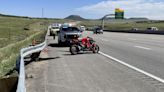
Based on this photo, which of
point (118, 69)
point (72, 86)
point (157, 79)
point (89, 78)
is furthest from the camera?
point (118, 69)

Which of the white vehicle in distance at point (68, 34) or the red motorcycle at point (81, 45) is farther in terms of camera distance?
the white vehicle in distance at point (68, 34)

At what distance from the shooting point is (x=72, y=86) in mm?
11008

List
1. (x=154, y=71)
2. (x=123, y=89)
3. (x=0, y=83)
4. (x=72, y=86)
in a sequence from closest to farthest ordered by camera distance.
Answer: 1. (x=0, y=83)
2. (x=123, y=89)
3. (x=72, y=86)
4. (x=154, y=71)

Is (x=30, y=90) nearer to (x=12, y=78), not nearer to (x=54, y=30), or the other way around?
(x=12, y=78)

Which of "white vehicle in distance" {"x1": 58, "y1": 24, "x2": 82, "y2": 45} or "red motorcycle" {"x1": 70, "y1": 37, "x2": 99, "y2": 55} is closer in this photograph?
"red motorcycle" {"x1": 70, "y1": 37, "x2": 99, "y2": 55}

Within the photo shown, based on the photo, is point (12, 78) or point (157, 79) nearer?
point (12, 78)

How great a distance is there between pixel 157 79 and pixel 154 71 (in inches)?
77.7

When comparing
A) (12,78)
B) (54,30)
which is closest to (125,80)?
(12,78)

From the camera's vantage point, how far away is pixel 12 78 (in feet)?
28.6

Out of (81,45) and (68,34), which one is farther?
(68,34)

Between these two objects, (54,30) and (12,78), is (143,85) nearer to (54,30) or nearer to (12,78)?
(12,78)

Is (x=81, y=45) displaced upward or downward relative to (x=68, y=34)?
downward

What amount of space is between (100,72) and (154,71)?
1870mm

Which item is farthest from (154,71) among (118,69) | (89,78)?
(89,78)
